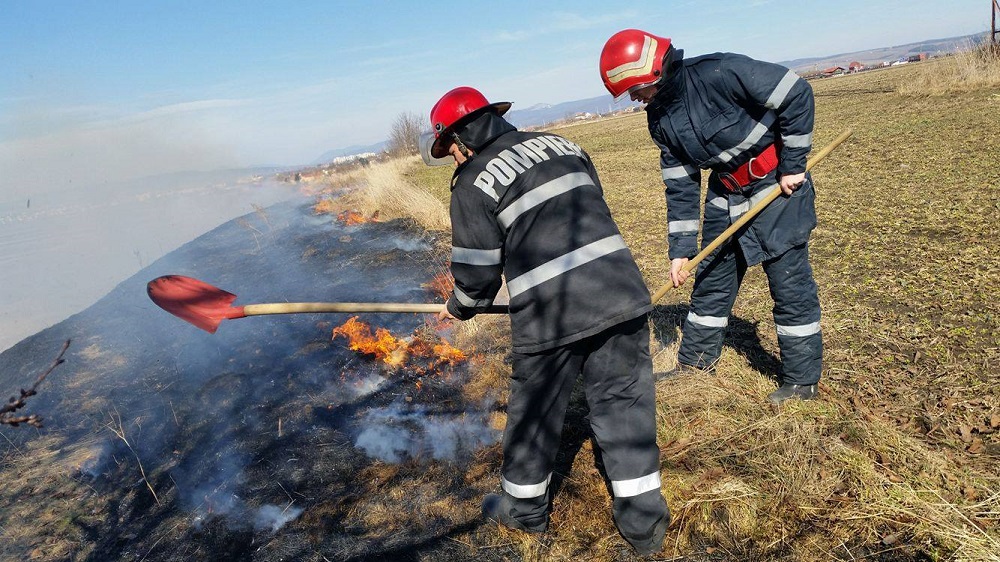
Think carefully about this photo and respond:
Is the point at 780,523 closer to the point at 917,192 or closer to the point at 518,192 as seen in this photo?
the point at 518,192

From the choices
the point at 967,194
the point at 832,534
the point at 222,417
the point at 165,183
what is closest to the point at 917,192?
the point at 967,194

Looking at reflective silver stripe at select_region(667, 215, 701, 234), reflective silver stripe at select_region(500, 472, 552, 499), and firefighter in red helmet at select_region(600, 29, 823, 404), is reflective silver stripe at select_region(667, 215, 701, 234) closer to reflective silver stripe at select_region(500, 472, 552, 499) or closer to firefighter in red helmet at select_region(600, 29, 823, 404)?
firefighter in red helmet at select_region(600, 29, 823, 404)

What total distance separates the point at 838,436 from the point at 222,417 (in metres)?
4.28

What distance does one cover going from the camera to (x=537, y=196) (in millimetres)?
2215

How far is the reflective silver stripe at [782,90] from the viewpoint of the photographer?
2715 millimetres

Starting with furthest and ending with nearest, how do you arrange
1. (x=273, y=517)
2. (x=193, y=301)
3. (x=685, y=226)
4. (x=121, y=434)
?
(x=121, y=434)
(x=685, y=226)
(x=193, y=301)
(x=273, y=517)

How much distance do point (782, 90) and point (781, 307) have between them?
125 cm

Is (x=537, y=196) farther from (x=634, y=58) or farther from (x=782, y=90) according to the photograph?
(x=782, y=90)

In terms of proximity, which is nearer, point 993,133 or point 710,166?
point 710,166

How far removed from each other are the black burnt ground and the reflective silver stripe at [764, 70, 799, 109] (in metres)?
2.61

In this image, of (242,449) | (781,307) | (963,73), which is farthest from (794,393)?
(963,73)

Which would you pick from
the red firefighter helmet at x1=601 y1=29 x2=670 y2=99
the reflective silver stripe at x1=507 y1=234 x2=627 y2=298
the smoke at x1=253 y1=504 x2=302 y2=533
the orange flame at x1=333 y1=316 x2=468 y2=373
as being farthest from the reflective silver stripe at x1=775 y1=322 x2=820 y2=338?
the smoke at x1=253 y1=504 x2=302 y2=533

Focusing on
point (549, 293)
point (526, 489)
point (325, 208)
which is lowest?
point (526, 489)

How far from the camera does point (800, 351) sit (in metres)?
3.12
